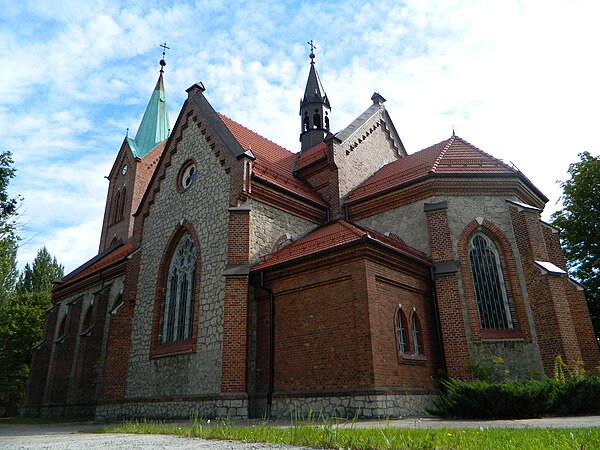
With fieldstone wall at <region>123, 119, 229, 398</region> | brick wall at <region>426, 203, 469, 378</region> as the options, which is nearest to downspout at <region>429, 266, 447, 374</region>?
brick wall at <region>426, 203, 469, 378</region>

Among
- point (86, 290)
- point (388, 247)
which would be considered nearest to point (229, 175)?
point (388, 247)

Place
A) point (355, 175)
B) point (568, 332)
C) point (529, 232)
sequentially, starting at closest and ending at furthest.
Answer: point (568, 332)
point (529, 232)
point (355, 175)

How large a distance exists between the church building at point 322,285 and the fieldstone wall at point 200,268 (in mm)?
69

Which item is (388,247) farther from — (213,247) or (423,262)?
(213,247)

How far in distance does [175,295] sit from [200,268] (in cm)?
204

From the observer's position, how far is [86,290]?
2316 centimetres

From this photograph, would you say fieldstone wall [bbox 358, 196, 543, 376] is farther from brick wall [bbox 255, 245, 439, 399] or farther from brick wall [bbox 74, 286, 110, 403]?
brick wall [bbox 74, 286, 110, 403]

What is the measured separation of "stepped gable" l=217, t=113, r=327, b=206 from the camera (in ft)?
54.1

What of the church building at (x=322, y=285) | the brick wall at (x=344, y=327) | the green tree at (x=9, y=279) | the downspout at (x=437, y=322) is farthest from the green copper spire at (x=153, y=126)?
the downspout at (x=437, y=322)

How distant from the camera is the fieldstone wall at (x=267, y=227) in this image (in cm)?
1472

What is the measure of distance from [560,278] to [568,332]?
5.60ft

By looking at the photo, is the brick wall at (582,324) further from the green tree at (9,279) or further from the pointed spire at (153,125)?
the green tree at (9,279)

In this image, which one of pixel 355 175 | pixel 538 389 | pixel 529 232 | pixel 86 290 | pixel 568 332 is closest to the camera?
pixel 538 389

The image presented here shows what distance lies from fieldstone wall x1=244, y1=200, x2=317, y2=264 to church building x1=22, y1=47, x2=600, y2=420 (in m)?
0.07
